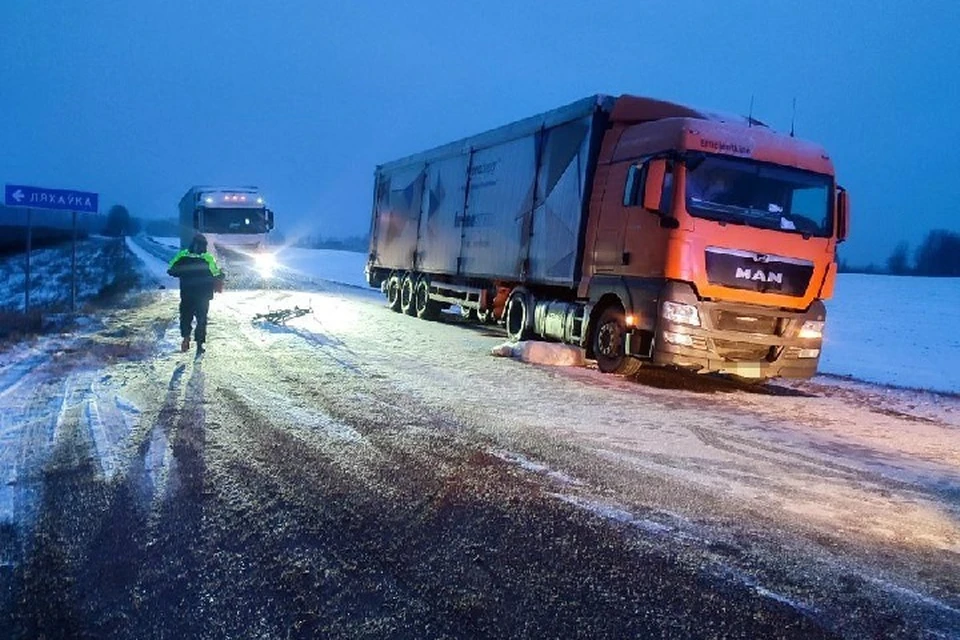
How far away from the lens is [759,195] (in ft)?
30.8

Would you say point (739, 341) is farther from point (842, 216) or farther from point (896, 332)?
point (896, 332)

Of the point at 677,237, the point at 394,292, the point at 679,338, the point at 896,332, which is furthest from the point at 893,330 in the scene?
the point at 677,237

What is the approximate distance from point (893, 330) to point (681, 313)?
59.9 feet

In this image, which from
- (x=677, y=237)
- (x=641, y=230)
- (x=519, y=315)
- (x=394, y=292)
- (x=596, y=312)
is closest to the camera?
(x=677, y=237)

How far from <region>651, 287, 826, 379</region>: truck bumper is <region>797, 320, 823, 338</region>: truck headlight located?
1.4 inches

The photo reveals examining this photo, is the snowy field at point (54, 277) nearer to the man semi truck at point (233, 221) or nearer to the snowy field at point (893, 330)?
the man semi truck at point (233, 221)

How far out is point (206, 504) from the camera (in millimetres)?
4418

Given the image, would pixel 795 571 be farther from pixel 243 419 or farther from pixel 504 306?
pixel 504 306

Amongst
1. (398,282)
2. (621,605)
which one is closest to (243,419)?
(621,605)

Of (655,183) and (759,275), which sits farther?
(759,275)

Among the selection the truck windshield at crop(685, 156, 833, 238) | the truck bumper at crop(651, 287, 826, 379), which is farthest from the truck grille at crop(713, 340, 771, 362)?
the truck windshield at crop(685, 156, 833, 238)

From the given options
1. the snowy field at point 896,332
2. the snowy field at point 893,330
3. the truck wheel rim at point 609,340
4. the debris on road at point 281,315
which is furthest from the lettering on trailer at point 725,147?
the debris on road at point 281,315

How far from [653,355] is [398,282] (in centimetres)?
1088

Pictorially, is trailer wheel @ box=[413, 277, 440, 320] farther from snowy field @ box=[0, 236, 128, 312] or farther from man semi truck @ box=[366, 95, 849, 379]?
snowy field @ box=[0, 236, 128, 312]
